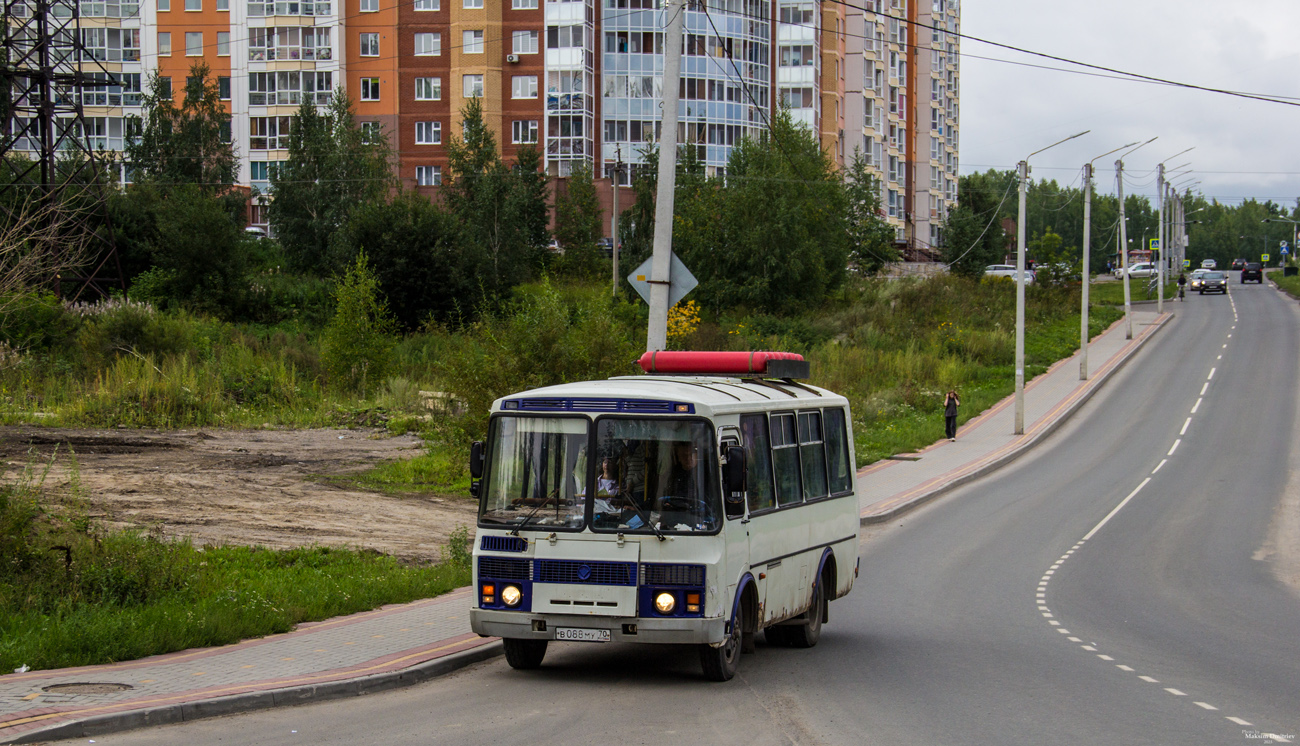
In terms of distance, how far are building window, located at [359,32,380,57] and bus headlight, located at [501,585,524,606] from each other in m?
70.9

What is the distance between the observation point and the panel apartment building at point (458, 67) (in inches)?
2857

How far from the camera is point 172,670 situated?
9.24m

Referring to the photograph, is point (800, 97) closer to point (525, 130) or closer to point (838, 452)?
point (525, 130)

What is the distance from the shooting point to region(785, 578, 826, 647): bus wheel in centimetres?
1168

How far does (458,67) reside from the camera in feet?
240

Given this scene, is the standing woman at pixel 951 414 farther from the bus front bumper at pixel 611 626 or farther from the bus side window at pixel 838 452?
the bus front bumper at pixel 611 626

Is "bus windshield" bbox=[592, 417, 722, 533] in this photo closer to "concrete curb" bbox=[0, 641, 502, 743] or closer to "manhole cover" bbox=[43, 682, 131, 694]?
"concrete curb" bbox=[0, 641, 502, 743]

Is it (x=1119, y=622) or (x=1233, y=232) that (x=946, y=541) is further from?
(x=1233, y=232)

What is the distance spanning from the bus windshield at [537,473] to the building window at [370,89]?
228ft

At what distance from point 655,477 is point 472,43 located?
68.1 metres

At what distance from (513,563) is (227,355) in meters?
33.5

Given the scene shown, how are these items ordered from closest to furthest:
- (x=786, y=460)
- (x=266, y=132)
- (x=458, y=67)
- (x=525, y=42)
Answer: (x=786, y=460) → (x=525, y=42) → (x=458, y=67) → (x=266, y=132)

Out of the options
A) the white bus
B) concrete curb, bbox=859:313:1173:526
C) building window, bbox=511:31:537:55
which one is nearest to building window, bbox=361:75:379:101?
building window, bbox=511:31:537:55

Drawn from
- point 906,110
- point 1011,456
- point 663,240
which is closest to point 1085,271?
point 1011,456
